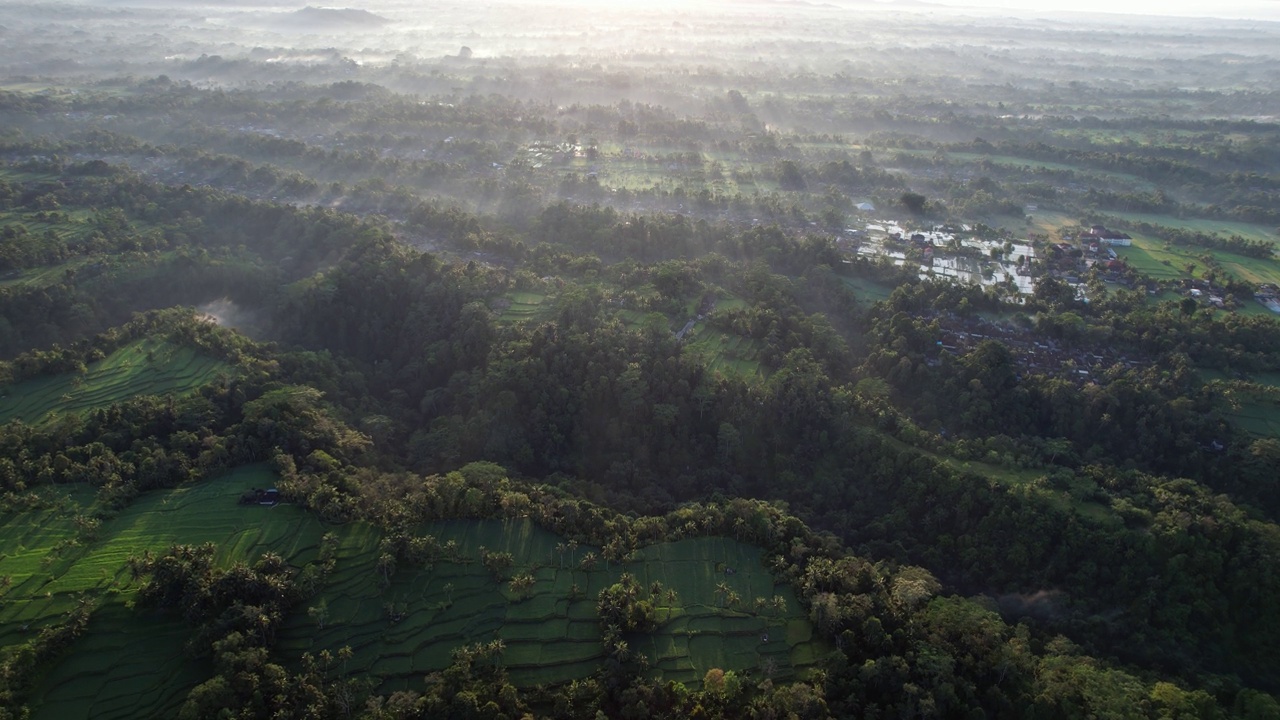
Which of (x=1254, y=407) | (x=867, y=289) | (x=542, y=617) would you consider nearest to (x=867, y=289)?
(x=867, y=289)

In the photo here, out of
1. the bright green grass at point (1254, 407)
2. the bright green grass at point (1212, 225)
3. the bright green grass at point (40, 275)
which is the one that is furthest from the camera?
the bright green grass at point (1212, 225)

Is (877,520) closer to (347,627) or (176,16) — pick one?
(347,627)

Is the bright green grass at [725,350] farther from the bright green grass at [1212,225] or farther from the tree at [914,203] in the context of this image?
the bright green grass at [1212,225]

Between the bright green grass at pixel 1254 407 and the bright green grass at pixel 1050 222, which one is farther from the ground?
the bright green grass at pixel 1050 222

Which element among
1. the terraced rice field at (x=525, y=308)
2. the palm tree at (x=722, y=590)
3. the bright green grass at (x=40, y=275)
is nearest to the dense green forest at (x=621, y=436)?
the palm tree at (x=722, y=590)

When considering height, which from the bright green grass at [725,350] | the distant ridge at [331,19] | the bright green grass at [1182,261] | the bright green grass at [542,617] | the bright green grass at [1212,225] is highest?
the distant ridge at [331,19]

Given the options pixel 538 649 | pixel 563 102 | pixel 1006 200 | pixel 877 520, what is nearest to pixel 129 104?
pixel 563 102
